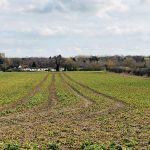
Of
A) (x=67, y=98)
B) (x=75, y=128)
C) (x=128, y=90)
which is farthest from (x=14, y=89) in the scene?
(x=75, y=128)

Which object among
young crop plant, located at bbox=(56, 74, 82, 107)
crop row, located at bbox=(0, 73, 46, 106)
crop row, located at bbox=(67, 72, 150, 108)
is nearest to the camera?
young crop plant, located at bbox=(56, 74, 82, 107)

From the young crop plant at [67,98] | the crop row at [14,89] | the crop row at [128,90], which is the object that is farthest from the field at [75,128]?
the crop row at [14,89]

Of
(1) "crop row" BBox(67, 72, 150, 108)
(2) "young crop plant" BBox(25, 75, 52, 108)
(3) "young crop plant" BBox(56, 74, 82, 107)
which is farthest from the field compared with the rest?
(1) "crop row" BBox(67, 72, 150, 108)

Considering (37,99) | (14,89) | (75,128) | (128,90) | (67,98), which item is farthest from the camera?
(14,89)

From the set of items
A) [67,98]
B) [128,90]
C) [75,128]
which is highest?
[75,128]

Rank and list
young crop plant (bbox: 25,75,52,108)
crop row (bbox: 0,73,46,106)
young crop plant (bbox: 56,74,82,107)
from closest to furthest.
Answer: young crop plant (bbox: 25,75,52,108) → young crop plant (bbox: 56,74,82,107) → crop row (bbox: 0,73,46,106)

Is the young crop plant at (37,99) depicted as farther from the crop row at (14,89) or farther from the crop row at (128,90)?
the crop row at (128,90)

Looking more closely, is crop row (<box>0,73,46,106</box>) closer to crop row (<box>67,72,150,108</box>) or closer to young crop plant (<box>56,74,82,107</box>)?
young crop plant (<box>56,74,82,107</box>)

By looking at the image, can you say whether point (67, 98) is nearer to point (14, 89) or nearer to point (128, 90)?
point (128, 90)

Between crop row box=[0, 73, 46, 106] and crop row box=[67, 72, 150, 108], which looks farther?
crop row box=[0, 73, 46, 106]

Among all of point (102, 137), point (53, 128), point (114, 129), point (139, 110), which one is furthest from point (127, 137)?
point (139, 110)

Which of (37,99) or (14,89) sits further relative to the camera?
(14,89)

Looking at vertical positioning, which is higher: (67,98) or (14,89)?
(67,98)

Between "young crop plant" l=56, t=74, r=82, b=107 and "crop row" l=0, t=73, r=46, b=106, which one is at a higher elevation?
"young crop plant" l=56, t=74, r=82, b=107
